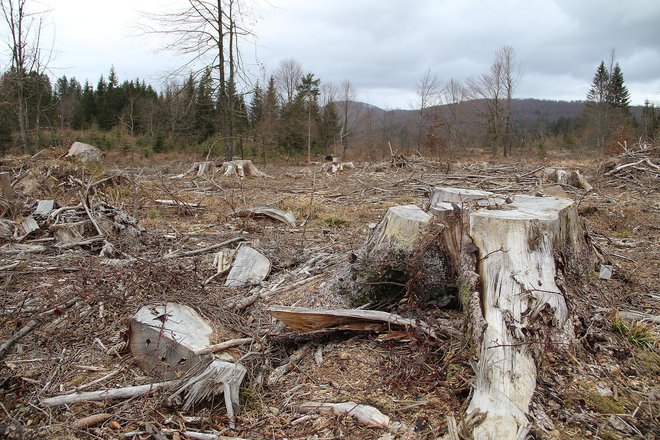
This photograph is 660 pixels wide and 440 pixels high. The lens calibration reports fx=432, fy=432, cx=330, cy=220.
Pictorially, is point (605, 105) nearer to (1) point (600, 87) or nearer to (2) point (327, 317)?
(1) point (600, 87)

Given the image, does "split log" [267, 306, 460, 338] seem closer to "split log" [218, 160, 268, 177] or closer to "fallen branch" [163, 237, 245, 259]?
"fallen branch" [163, 237, 245, 259]

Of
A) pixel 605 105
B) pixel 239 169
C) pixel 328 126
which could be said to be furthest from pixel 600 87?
pixel 239 169

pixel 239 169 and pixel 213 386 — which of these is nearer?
pixel 213 386

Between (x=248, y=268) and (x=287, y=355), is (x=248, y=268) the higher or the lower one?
the higher one

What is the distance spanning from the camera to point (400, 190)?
38.5 feet

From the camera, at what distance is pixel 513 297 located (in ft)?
8.77

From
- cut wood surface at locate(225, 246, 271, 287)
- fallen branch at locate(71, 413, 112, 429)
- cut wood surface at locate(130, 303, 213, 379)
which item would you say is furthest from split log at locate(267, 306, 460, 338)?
cut wood surface at locate(225, 246, 271, 287)

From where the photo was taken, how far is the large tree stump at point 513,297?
219cm

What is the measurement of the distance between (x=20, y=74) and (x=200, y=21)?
6662mm

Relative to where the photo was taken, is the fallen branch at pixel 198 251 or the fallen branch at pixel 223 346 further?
the fallen branch at pixel 198 251

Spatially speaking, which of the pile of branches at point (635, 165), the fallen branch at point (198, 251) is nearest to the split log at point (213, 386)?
the fallen branch at point (198, 251)

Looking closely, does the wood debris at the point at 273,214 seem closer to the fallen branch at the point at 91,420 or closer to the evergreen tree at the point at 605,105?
the fallen branch at the point at 91,420

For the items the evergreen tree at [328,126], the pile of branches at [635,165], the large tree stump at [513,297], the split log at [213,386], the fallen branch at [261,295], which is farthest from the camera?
the evergreen tree at [328,126]

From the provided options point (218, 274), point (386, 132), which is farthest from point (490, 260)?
point (386, 132)
